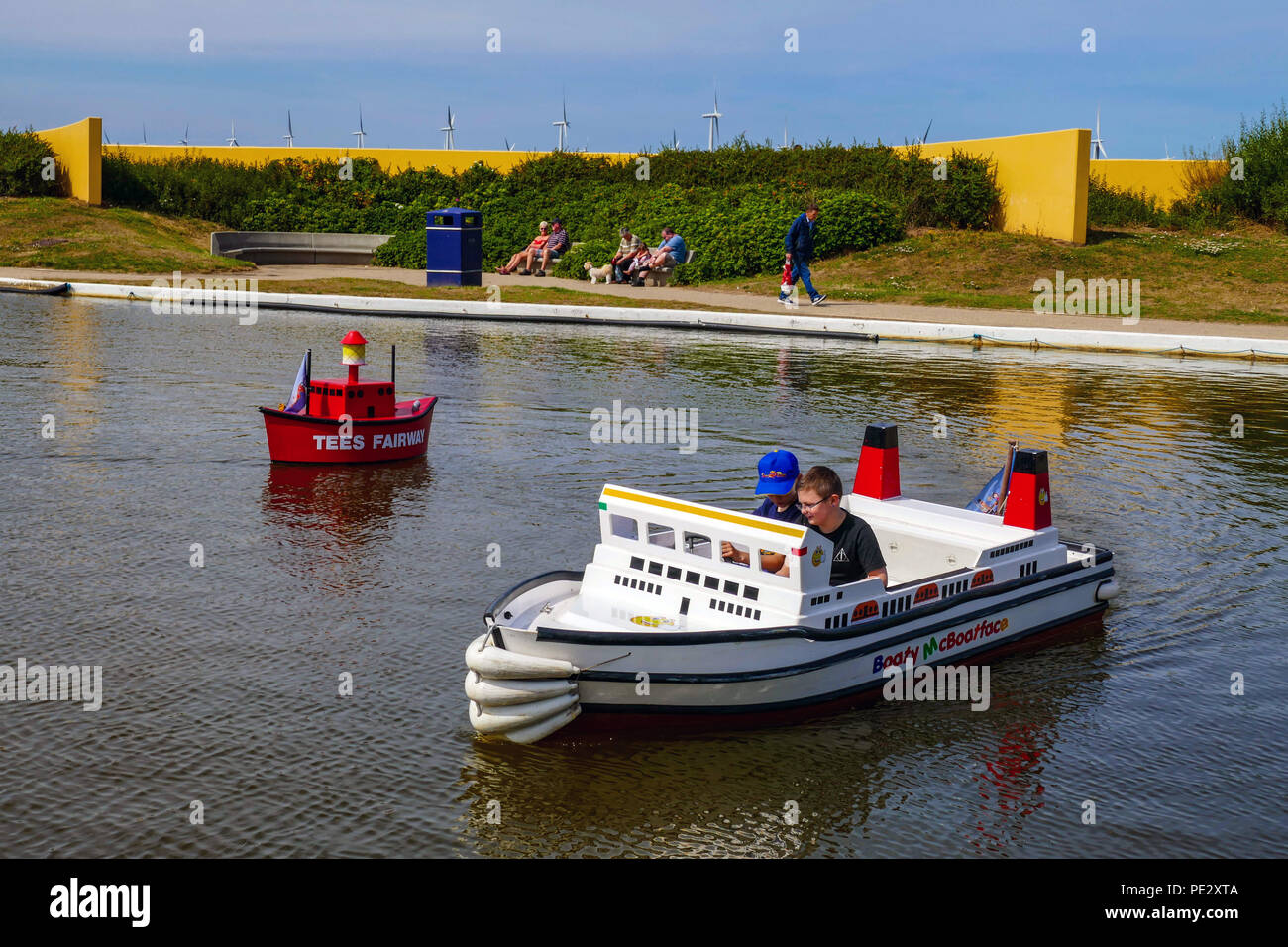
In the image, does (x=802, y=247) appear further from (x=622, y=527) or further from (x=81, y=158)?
(x=81, y=158)

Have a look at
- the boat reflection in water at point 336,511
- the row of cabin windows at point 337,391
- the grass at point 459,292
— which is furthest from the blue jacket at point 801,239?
the row of cabin windows at point 337,391

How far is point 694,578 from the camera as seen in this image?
8.59 metres

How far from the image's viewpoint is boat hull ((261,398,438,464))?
1459 centimetres

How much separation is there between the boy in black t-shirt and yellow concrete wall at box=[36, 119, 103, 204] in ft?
137

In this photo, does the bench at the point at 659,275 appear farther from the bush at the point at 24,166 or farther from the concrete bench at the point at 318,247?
the bush at the point at 24,166

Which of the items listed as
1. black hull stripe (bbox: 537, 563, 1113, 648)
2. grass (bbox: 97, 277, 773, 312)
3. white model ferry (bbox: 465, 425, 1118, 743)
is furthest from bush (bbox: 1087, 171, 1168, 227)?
black hull stripe (bbox: 537, 563, 1113, 648)

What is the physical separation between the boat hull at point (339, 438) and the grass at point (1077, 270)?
1969 centimetres

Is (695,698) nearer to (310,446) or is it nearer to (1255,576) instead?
(1255,576)

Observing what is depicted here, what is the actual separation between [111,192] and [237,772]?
146 feet

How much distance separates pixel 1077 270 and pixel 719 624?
28.6m

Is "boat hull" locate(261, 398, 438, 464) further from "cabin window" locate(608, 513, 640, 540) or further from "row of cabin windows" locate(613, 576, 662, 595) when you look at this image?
A: "row of cabin windows" locate(613, 576, 662, 595)
